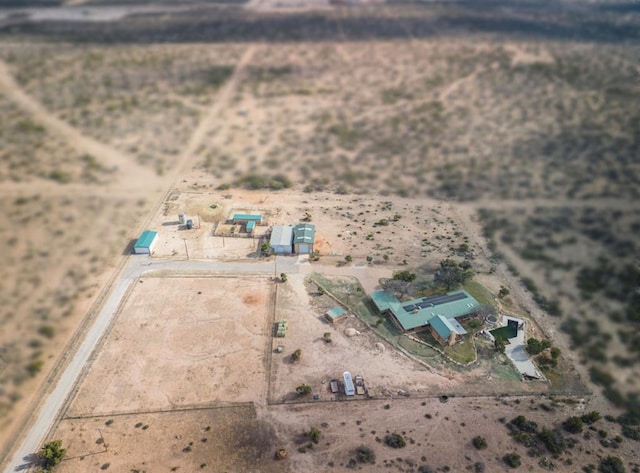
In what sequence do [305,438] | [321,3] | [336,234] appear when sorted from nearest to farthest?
[305,438]
[336,234]
[321,3]

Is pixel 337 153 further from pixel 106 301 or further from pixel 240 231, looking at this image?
pixel 106 301

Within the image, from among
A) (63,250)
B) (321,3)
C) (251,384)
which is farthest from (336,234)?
(321,3)

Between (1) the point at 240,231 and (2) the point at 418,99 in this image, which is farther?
(2) the point at 418,99

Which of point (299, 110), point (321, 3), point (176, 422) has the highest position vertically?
point (321, 3)

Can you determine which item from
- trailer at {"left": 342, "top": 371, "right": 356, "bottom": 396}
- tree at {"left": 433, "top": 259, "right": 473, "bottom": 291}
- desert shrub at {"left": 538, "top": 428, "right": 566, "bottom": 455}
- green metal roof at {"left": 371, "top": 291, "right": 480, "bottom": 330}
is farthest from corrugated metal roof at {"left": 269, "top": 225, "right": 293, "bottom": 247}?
desert shrub at {"left": 538, "top": 428, "right": 566, "bottom": 455}

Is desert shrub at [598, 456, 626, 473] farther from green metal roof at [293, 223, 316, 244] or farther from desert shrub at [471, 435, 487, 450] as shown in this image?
green metal roof at [293, 223, 316, 244]

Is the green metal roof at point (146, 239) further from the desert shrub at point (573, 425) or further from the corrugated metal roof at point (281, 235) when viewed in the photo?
the desert shrub at point (573, 425)

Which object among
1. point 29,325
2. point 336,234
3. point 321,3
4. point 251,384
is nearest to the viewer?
point 251,384
